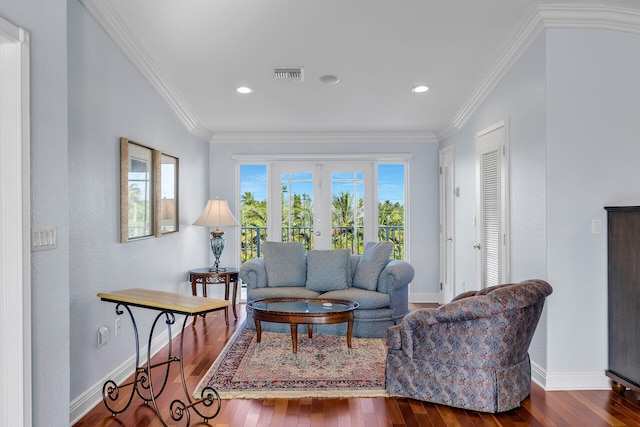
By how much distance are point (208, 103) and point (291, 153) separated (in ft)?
5.55

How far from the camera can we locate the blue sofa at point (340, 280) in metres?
4.55

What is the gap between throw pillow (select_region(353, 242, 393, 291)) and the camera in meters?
4.82

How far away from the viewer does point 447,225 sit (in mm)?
6117

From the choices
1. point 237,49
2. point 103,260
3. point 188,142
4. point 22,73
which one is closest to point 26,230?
point 22,73

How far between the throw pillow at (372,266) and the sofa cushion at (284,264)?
60cm

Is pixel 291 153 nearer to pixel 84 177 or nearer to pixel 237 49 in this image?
pixel 237 49

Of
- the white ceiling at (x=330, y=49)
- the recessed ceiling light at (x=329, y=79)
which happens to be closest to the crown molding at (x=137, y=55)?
the white ceiling at (x=330, y=49)

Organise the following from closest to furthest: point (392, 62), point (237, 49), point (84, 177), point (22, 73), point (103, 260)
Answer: point (22, 73), point (84, 177), point (103, 260), point (237, 49), point (392, 62)

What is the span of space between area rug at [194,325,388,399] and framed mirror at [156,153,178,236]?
4.21 feet

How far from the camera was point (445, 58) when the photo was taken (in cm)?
392

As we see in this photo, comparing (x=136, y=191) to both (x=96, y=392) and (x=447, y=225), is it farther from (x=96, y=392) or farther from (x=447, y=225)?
(x=447, y=225)

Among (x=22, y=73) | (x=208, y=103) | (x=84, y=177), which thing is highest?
(x=208, y=103)

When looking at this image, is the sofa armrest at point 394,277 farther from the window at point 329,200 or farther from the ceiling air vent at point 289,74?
the ceiling air vent at point 289,74

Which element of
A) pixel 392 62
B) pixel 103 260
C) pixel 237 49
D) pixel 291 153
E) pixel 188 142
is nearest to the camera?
pixel 103 260
